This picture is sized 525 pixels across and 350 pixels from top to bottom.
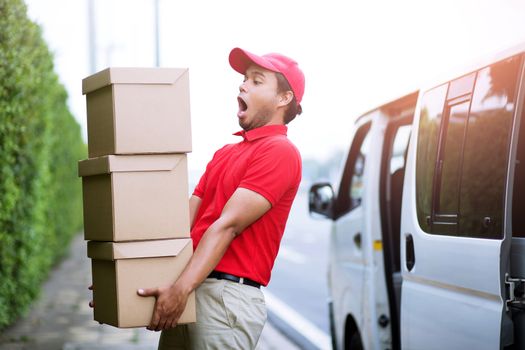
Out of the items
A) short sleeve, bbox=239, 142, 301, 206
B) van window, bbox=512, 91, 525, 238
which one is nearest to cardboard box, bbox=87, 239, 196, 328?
short sleeve, bbox=239, 142, 301, 206

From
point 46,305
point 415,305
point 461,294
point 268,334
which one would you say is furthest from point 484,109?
point 46,305

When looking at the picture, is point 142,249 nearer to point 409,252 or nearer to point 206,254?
point 206,254

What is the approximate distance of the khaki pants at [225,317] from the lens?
3307 millimetres

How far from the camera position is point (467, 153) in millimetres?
3939

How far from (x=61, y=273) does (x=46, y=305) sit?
378cm

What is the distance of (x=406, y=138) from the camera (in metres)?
5.99

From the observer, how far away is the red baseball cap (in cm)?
349

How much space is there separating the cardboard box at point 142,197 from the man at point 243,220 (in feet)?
0.52

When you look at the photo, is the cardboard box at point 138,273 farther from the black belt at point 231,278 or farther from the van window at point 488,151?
the van window at point 488,151

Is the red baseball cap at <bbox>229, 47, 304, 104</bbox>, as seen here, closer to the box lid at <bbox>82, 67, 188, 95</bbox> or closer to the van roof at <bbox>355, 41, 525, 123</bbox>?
the box lid at <bbox>82, 67, 188, 95</bbox>

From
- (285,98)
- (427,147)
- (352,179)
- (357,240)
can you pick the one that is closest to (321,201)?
(352,179)

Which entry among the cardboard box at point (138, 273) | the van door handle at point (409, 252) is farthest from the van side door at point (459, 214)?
the cardboard box at point (138, 273)

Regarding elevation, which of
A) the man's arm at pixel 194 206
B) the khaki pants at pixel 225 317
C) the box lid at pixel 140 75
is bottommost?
the khaki pants at pixel 225 317

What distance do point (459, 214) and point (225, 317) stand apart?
1.30 meters
